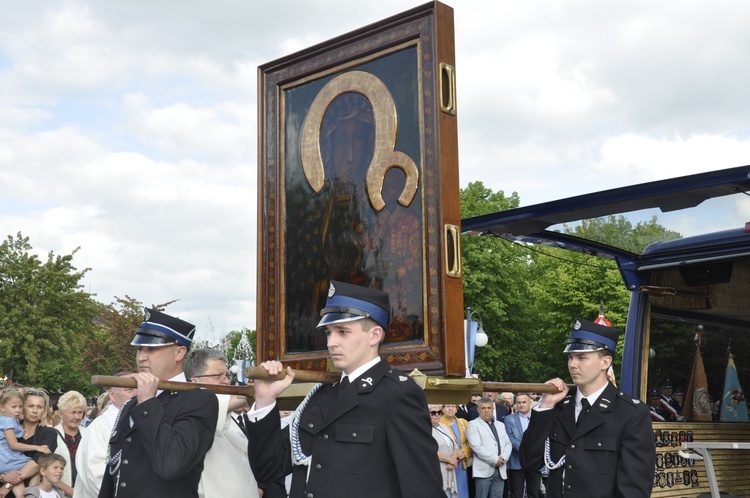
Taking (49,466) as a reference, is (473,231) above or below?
above

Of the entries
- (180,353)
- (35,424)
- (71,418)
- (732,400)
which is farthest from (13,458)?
(732,400)

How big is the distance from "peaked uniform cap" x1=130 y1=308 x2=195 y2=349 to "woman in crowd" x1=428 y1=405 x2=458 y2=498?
747 cm

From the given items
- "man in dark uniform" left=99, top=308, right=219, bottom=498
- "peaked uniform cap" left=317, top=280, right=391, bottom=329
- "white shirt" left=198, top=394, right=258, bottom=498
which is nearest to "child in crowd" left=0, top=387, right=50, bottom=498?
"white shirt" left=198, top=394, right=258, bottom=498

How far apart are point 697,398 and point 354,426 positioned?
5166 mm

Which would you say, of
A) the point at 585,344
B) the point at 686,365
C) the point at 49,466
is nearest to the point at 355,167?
the point at 585,344

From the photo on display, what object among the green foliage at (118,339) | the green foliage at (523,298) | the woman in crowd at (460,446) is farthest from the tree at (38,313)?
the woman in crowd at (460,446)

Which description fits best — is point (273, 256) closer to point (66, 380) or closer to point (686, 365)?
point (686, 365)

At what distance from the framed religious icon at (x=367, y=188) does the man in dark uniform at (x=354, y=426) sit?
816 mm

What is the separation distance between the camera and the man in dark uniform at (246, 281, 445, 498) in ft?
12.4

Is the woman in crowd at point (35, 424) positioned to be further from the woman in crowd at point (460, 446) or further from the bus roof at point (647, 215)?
the woman in crowd at point (460, 446)

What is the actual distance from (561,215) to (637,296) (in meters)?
1.32

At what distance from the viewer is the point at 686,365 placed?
26.7 ft

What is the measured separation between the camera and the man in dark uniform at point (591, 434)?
508 centimetres

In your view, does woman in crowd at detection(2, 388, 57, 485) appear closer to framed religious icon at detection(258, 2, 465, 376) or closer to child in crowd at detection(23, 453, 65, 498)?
child in crowd at detection(23, 453, 65, 498)
